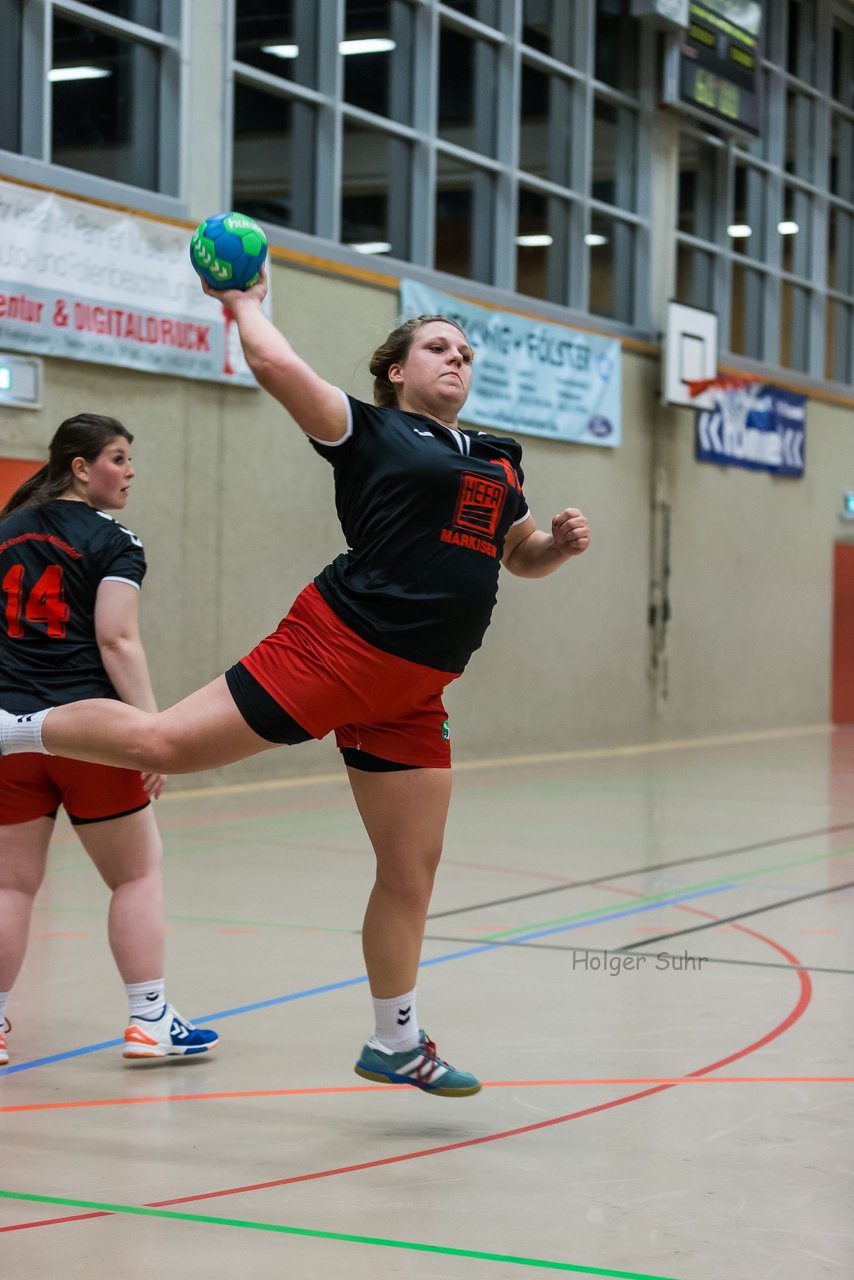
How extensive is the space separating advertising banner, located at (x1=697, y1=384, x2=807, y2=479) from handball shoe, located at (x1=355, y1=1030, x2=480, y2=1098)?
14.1 meters

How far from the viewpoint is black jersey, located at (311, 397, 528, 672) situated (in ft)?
12.0

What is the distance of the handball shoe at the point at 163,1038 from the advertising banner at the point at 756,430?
13.8 meters

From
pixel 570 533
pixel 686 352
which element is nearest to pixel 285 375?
pixel 570 533

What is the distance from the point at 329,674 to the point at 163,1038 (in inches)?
55.8

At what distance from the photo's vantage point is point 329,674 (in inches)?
144

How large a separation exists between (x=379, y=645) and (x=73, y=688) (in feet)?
3.52

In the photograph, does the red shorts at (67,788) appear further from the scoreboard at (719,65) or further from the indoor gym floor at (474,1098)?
the scoreboard at (719,65)

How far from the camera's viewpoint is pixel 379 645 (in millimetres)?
3662

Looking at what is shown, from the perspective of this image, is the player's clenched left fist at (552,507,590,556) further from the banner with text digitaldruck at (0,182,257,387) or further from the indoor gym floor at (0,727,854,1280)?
the banner with text digitaldruck at (0,182,257,387)

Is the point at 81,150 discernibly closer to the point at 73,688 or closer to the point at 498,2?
the point at 498,2

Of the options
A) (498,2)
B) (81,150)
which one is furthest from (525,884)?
(498,2)

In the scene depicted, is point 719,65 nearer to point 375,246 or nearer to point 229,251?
point 375,246

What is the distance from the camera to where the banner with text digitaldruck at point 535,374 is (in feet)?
46.4

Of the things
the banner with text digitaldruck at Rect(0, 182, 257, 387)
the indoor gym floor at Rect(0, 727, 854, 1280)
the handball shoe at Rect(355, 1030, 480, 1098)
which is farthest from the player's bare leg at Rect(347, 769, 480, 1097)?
the banner with text digitaldruck at Rect(0, 182, 257, 387)
